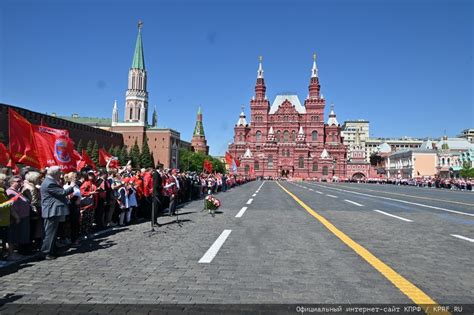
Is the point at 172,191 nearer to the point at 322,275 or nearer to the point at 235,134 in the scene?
the point at 322,275

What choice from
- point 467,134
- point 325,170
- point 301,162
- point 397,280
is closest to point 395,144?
point 467,134

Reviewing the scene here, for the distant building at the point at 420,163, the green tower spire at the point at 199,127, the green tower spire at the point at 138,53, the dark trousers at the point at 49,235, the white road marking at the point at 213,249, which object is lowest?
the white road marking at the point at 213,249

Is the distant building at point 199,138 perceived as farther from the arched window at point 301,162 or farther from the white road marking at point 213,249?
the white road marking at point 213,249

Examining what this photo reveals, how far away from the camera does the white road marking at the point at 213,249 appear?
267 inches

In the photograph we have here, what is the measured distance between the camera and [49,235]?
7.12 meters

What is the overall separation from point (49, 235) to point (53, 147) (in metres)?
4.03

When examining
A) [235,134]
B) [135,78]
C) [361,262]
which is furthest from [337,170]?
[361,262]

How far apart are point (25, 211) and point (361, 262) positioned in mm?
6795

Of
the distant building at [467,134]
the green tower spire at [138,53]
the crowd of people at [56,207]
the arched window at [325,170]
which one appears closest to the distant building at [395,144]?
the distant building at [467,134]

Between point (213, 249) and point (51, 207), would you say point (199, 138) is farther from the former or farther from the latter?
point (51, 207)

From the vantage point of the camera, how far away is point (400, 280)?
5.53 m

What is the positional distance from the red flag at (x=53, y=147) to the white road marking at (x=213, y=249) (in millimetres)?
5359

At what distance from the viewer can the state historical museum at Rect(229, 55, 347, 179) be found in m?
109

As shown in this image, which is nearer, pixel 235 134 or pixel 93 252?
pixel 93 252
